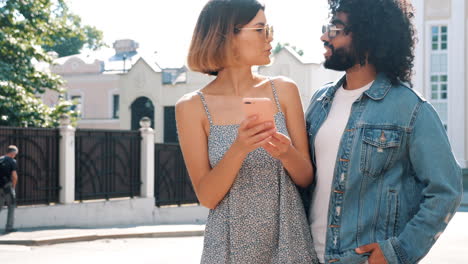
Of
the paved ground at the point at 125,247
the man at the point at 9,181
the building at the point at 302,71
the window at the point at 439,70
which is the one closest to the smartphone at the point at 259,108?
the paved ground at the point at 125,247

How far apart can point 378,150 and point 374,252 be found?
421 millimetres

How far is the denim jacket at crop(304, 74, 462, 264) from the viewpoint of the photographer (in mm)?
3127

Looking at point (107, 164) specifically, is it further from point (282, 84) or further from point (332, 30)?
point (332, 30)

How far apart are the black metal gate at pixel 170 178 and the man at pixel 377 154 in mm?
21016

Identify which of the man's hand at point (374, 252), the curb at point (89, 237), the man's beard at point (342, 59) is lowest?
the curb at point (89, 237)

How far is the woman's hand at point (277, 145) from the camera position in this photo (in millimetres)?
3152

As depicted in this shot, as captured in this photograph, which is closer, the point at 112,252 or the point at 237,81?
the point at 237,81

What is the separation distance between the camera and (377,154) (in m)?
3.27

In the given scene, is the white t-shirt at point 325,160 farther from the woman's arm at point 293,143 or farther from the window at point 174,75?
the window at point 174,75

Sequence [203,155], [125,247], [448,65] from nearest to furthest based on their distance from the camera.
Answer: [203,155] < [125,247] < [448,65]

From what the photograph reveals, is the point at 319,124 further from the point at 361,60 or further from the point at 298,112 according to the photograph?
the point at 361,60

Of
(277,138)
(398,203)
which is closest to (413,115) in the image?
(398,203)

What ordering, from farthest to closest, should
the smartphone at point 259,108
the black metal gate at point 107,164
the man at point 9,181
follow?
the black metal gate at point 107,164, the man at point 9,181, the smartphone at point 259,108

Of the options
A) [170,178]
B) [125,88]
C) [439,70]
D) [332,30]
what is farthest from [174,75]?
[332,30]
